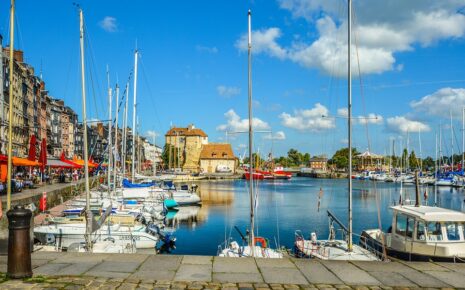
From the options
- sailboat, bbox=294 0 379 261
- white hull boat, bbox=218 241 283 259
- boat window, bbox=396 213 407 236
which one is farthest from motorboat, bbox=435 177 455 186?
white hull boat, bbox=218 241 283 259

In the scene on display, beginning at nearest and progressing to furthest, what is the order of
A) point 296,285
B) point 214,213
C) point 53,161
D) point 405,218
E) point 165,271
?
point 296,285
point 165,271
point 405,218
point 53,161
point 214,213

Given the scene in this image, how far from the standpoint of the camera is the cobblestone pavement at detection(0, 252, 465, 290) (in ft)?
29.3

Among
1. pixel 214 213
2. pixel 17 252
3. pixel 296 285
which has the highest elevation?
pixel 17 252

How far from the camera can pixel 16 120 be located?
3059 inches

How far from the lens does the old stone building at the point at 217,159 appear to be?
623 ft

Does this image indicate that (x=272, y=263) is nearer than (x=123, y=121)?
Yes

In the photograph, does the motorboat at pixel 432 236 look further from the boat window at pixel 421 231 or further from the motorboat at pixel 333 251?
the motorboat at pixel 333 251

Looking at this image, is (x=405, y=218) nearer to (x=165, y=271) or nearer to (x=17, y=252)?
(x=165, y=271)

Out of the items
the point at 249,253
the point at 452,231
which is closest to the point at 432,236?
the point at 452,231

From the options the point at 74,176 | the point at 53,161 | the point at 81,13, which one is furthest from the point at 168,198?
the point at 81,13

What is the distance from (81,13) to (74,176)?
58.5m

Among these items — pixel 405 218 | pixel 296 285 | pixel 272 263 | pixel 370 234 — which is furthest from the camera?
pixel 370 234

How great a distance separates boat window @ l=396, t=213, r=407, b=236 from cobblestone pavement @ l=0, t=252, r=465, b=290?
9.48 metres

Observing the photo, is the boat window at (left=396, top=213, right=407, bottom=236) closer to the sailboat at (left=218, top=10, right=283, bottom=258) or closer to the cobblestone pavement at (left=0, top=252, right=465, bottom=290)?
the sailboat at (left=218, top=10, right=283, bottom=258)
